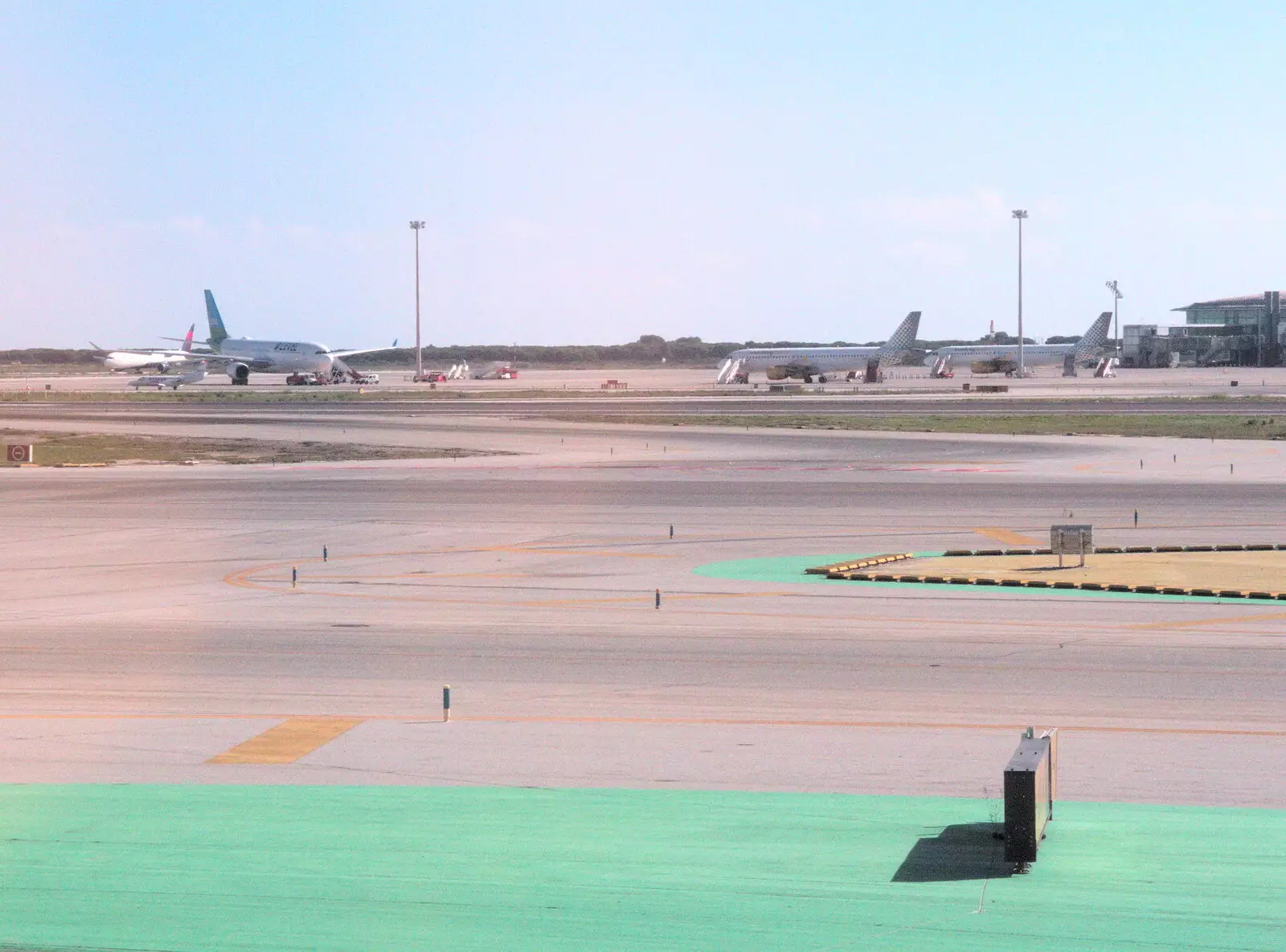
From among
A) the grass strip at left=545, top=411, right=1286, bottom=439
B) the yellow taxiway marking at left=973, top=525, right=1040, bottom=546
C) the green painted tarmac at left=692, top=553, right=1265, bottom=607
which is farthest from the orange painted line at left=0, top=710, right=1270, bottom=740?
the grass strip at left=545, top=411, right=1286, bottom=439

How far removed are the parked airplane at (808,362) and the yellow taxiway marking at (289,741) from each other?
428 ft

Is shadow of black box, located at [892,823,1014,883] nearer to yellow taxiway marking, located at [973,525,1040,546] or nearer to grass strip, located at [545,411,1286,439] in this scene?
yellow taxiway marking, located at [973,525,1040,546]

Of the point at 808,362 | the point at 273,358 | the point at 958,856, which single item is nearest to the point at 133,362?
the point at 273,358

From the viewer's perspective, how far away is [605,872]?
10.8m

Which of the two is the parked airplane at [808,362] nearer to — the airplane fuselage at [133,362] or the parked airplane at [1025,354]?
the parked airplane at [1025,354]

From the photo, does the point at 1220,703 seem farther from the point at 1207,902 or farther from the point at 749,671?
the point at 1207,902

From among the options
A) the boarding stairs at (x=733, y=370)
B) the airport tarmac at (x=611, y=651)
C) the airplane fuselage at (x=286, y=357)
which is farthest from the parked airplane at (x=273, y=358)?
the airport tarmac at (x=611, y=651)

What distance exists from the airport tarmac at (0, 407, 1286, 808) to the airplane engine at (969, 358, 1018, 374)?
122 metres

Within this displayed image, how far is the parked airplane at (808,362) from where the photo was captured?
14725cm

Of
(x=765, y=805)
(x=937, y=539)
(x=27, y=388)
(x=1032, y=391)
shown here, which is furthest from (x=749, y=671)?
(x=27, y=388)

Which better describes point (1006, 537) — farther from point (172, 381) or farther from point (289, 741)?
point (172, 381)

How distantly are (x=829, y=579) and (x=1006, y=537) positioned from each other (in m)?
7.75

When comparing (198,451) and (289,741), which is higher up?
(198,451)

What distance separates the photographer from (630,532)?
33.8 m
